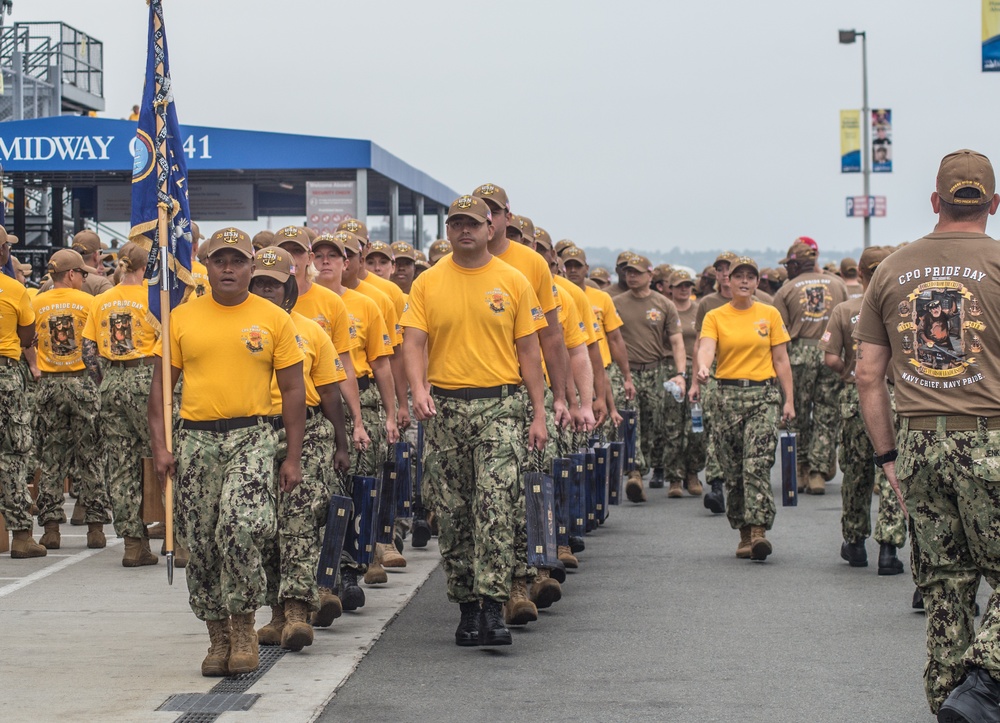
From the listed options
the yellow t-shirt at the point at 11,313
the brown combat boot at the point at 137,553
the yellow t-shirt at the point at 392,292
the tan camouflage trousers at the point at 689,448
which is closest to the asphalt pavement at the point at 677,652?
the brown combat boot at the point at 137,553

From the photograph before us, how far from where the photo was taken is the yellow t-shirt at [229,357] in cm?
777

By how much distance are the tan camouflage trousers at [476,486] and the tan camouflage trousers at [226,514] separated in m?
1.27

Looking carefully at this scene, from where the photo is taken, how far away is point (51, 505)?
12.7m

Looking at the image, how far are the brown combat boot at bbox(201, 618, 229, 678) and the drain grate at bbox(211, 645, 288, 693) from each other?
0.07 metres

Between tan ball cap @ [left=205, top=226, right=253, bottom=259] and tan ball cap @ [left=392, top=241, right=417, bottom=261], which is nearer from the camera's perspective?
tan ball cap @ [left=205, top=226, right=253, bottom=259]

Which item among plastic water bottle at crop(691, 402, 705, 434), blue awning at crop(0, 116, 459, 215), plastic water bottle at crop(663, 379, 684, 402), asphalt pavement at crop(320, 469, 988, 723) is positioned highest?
blue awning at crop(0, 116, 459, 215)

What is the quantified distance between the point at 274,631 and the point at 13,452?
4222 mm

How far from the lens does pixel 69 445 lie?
12.9 metres

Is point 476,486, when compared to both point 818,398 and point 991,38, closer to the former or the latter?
point 818,398

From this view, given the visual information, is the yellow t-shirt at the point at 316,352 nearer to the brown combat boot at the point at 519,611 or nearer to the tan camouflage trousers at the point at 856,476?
the brown combat boot at the point at 519,611

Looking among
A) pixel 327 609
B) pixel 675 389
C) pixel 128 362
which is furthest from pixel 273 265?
pixel 675 389

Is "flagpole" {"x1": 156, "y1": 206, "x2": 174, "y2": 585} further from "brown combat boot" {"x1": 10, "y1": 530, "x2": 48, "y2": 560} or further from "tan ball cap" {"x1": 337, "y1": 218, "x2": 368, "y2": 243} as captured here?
"brown combat boot" {"x1": 10, "y1": 530, "x2": 48, "y2": 560}

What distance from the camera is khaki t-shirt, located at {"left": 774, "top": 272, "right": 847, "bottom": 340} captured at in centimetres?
1715

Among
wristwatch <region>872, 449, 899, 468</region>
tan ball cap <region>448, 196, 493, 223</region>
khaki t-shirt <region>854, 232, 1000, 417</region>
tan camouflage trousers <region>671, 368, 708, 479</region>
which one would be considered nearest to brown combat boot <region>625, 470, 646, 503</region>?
tan camouflage trousers <region>671, 368, 708, 479</region>
